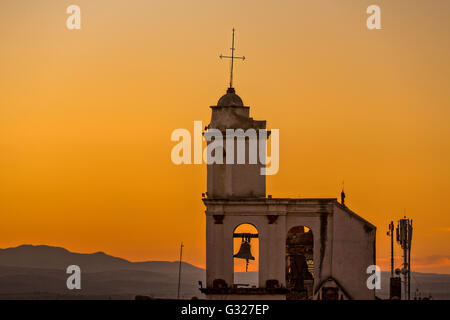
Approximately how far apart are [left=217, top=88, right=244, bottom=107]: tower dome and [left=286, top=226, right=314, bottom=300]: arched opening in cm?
984

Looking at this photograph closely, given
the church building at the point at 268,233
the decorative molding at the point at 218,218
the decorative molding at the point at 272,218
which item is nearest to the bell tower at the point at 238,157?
the church building at the point at 268,233

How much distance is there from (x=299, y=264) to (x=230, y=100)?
1222 centimetres

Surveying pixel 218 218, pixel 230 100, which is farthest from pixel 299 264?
pixel 230 100

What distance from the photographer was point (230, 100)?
313 ft

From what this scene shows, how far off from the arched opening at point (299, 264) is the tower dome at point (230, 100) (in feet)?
32.3

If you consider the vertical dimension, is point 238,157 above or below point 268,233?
above

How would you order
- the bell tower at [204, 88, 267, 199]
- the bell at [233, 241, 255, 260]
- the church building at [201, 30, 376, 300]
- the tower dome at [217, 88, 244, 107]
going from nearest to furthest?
the church building at [201, 30, 376, 300]
the bell tower at [204, 88, 267, 199]
the bell at [233, 241, 255, 260]
the tower dome at [217, 88, 244, 107]

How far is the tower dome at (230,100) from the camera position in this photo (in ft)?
312

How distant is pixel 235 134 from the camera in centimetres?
9431

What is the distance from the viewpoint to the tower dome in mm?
95188

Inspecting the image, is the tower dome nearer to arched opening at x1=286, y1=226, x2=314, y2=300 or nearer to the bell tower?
the bell tower

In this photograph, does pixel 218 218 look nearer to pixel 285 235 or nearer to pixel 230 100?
pixel 285 235

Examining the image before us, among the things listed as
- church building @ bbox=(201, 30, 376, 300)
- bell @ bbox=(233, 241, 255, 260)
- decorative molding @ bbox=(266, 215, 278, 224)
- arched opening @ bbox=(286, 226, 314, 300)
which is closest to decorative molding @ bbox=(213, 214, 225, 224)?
church building @ bbox=(201, 30, 376, 300)
